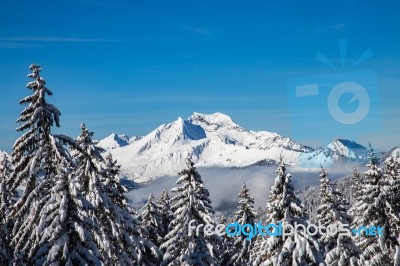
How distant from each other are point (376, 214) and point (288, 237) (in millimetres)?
8309

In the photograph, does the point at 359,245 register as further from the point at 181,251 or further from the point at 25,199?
the point at 25,199

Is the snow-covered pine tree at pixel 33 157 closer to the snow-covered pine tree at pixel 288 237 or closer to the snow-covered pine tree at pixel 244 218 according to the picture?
the snow-covered pine tree at pixel 288 237

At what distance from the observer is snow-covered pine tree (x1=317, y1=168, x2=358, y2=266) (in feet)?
100

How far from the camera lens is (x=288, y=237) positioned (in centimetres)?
2567

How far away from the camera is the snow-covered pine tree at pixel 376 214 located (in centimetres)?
2939

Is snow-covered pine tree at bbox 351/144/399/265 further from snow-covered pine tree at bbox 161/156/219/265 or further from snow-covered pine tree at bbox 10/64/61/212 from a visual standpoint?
snow-covered pine tree at bbox 10/64/61/212

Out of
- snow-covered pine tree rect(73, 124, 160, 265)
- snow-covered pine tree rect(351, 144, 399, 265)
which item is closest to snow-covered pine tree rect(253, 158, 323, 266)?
snow-covered pine tree rect(351, 144, 399, 265)

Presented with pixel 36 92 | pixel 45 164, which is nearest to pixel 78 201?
pixel 45 164

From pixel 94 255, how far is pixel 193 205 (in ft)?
46.1

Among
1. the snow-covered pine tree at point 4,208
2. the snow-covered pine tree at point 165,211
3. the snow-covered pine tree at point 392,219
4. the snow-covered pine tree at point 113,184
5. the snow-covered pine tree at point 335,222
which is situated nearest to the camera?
the snow-covered pine tree at point 4,208

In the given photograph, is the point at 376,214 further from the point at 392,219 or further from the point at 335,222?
the point at 335,222

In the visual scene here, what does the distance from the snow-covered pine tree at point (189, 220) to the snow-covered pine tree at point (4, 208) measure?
433 inches

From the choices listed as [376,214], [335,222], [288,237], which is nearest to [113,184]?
[288,237]

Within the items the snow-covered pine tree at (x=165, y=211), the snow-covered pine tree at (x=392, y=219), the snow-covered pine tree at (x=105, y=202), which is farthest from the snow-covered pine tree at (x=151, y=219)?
the snow-covered pine tree at (x=392, y=219)
